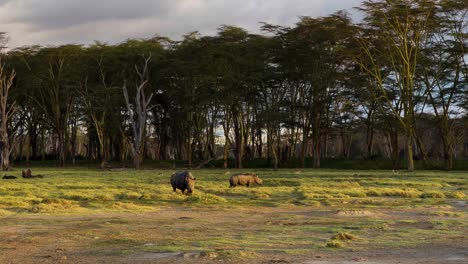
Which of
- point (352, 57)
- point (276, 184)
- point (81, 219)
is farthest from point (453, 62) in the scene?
point (81, 219)

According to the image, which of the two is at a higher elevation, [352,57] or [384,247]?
[352,57]

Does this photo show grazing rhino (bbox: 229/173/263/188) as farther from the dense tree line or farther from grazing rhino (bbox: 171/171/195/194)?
the dense tree line

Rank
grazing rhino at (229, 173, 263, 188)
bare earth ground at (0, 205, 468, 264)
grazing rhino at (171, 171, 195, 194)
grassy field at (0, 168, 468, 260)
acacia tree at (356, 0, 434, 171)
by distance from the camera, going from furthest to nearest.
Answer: acacia tree at (356, 0, 434, 171)
grazing rhino at (229, 173, 263, 188)
grazing rhino at (171, 171, 195, 194)
grassy field at (0, 168, 468, 260)
bare earth ground at (0, 205, 468, 264)

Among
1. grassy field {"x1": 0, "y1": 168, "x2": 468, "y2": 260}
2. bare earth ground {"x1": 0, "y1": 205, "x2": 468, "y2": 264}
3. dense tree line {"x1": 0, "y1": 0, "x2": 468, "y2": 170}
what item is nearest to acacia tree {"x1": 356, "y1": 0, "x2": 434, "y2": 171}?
dense tree line {"x1": 0, "y1": 0, "x2": 468, "y2": 170}

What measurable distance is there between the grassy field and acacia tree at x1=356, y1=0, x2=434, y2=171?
82.4 ft

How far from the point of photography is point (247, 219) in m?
16.4

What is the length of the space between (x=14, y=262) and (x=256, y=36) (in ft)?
161

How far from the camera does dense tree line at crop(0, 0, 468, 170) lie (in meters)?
50.3

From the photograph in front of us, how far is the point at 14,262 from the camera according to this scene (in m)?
10.2

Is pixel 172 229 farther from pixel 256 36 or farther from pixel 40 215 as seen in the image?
pixel 256 36

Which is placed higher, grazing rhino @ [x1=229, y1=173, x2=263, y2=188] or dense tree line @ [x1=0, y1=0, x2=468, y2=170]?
dense tree line @ [x1=0, y1=0, x2=468, y2=170]

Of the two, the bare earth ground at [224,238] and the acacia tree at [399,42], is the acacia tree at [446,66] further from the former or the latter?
A: the bare earth ground at [224,238]

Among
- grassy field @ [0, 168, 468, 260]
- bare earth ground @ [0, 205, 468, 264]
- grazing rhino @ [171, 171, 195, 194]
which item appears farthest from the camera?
grazing rhino @ [171, 171, 195, 194]

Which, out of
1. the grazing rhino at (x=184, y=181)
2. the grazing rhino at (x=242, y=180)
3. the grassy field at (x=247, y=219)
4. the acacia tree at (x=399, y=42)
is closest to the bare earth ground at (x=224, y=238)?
the grassy field at (x=247, y=219)
